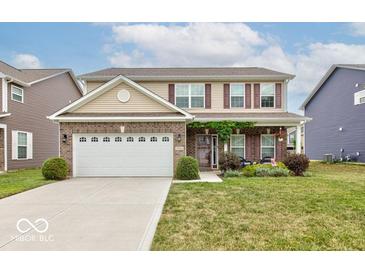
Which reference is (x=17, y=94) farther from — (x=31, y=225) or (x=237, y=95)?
(x=31, y=225)

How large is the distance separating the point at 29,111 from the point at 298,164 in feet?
53.7

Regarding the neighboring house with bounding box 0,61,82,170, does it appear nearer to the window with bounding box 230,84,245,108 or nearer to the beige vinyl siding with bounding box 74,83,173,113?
the beige vinyl siding with bounding box 74,83,173,113

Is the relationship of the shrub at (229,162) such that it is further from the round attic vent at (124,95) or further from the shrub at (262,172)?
the round attic vent at (124,95)

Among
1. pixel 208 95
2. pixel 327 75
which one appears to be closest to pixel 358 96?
pixel 327 75

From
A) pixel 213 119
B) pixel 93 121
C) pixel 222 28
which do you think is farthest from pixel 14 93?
pixel 222 28

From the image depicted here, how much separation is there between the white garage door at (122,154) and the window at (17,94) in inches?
254

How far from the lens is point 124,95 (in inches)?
516

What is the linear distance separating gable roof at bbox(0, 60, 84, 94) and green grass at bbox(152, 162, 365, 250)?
12791 millimetres

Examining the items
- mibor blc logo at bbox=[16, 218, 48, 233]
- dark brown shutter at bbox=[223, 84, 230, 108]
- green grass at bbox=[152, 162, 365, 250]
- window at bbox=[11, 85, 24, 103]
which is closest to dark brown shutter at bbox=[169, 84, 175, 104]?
dark brown shutter at bbox=[223, 84, 230, 108]

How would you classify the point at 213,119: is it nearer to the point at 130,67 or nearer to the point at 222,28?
the point at 222,28

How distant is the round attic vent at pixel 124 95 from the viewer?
13.1 metres

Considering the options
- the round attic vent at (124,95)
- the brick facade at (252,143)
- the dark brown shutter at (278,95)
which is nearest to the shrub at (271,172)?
the brick facade at (252,143)

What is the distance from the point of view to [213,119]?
1469 cm

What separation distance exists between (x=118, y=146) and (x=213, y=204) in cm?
708
